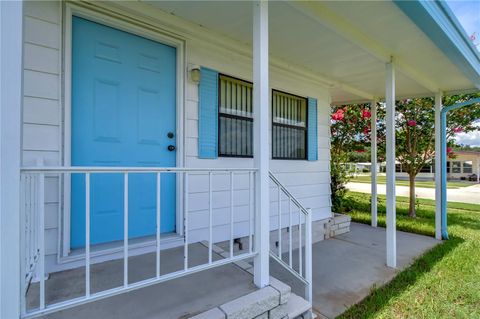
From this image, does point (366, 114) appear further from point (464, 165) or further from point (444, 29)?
point (464, 165)

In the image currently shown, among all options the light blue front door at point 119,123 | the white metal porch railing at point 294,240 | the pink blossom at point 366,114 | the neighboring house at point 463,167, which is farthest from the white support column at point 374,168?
the neighboring house at point 463,167

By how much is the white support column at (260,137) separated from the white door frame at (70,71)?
108cm

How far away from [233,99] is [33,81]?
1.96 m

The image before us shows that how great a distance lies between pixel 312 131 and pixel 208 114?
2065mm

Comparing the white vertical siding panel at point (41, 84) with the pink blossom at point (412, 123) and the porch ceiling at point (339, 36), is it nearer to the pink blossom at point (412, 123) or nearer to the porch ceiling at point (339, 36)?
the porch ceiling at point (339, 36)

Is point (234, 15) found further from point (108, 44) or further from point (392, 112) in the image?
point (392, 112)

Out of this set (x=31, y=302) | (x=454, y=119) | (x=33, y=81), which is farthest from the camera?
(x=454, y=119)

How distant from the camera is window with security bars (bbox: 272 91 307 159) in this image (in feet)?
12.7

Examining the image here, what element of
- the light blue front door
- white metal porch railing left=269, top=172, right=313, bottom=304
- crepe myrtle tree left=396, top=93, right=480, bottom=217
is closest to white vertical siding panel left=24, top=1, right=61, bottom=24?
the light blue front door

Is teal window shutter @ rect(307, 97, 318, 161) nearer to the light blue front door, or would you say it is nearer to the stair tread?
the light blue front door

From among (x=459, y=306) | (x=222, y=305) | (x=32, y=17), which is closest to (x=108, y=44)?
(x=32, y=17)

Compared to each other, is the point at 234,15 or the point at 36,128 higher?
the point at 234,15

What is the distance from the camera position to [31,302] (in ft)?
5.27
